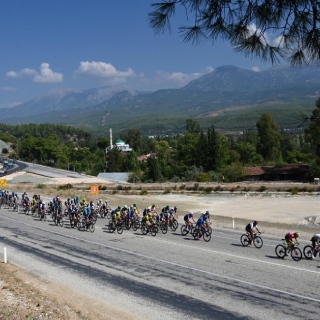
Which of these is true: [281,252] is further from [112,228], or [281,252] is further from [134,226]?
[112,228]

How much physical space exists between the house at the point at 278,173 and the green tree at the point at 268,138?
23.0 meters

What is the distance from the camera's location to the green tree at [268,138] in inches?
4016

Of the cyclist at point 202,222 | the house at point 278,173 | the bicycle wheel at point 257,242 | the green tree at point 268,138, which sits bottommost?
the bicycle wheel at point 257,242

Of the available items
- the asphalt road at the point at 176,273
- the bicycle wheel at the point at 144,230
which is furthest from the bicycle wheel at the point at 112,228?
the bicycle wheel at the point at 144,230

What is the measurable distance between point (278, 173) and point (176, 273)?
6350 centimetres

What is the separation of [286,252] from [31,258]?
11.8m

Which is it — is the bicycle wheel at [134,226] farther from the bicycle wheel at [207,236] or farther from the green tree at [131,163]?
the green tree at [131,163]

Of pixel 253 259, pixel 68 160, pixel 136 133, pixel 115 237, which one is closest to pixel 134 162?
Result: pixel 68 160

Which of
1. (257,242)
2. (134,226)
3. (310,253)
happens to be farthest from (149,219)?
(310,253)

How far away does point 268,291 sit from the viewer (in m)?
14.9

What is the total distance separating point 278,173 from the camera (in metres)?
78.0

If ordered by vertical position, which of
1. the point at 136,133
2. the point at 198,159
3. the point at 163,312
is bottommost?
the point at 163,312

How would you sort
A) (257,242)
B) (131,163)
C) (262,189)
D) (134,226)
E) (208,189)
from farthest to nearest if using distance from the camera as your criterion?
1. (131,163)
2. (208,189)
3. (262,189)
4. (134,226)
5. (257,242)

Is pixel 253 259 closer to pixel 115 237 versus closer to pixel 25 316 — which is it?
pixel 115 237
